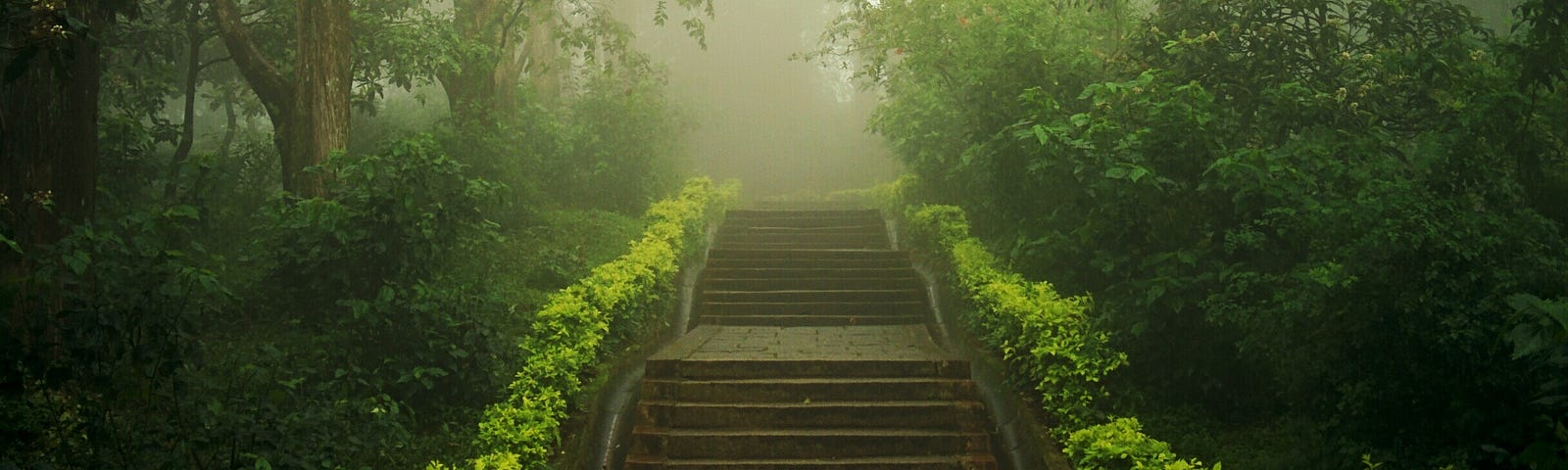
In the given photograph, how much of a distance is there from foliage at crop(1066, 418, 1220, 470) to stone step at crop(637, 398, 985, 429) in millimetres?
1806

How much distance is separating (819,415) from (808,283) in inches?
192

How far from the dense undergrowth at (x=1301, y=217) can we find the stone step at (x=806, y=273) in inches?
122

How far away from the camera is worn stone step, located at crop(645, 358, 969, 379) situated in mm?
9867

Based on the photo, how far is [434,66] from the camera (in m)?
13.0

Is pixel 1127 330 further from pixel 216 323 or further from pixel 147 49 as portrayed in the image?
pixel 147 49

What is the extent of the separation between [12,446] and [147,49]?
26.1 feet

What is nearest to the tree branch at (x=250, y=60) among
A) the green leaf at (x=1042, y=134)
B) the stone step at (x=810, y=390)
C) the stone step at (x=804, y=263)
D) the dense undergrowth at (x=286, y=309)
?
the dense undergrowth at (x=286, y=309)

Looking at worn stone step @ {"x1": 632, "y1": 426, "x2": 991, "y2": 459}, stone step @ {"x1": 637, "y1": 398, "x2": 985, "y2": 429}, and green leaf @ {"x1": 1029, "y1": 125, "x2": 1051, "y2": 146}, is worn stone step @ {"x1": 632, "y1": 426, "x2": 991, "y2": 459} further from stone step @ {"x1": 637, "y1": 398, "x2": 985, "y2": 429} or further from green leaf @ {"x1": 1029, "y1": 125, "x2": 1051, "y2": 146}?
green leaf @ {"x1": 1029, "y1": 125, "x2": 1051, "y2": 146}

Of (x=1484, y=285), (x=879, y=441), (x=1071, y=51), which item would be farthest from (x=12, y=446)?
(x=1071, y=51)

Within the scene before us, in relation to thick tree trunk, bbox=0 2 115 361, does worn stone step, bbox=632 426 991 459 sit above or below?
below

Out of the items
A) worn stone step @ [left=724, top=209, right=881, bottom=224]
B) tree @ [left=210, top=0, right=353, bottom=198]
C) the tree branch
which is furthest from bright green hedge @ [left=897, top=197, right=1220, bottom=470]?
the tree branch

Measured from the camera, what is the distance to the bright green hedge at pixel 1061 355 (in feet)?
22.7

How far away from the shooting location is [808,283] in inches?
555

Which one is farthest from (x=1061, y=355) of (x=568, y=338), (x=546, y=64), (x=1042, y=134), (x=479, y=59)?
(x=546, y=64)
